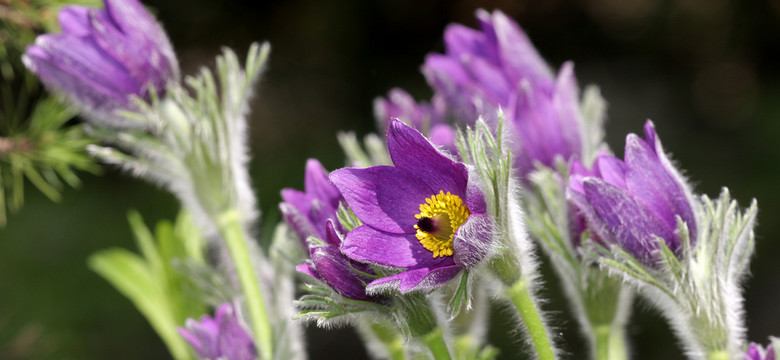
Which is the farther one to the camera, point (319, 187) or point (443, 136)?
point (443, 136)

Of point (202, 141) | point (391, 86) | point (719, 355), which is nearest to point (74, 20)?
point (202, 141)

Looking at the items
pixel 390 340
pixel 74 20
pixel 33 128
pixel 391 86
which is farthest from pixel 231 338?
pixel 391 86

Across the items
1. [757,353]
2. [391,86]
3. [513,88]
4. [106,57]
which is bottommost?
[757,353]

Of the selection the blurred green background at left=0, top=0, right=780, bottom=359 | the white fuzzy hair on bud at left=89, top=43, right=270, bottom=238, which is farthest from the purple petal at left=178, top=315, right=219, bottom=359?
the blurred green background at left=0, top=0, right=780, bottom=359

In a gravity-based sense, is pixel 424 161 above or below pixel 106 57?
below

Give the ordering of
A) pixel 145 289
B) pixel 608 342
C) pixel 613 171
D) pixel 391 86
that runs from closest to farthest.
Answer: pixel 613 171, pixel 608 342, pixel 145 289, pixel 391 86

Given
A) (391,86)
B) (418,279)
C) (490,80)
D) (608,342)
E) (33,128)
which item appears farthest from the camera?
(391,86)

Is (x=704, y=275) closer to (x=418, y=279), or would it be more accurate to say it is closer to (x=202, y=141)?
(x=418, y=279)

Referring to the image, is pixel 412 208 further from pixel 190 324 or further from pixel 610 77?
pixel 610 77

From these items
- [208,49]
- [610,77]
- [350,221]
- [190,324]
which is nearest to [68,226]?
[208,49]

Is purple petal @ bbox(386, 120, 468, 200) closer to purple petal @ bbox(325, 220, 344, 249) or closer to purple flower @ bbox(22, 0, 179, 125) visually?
purple petal @ bbox(325, 220, 344, 249)
